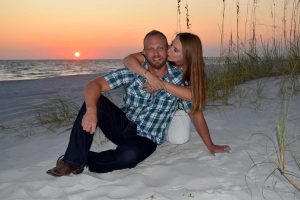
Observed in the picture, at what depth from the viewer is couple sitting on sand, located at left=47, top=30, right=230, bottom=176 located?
2.71m

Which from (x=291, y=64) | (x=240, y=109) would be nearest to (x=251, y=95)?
(x=240, y=109)

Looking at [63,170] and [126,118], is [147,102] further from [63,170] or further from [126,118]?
[63,170]

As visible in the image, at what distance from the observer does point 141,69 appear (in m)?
2.78

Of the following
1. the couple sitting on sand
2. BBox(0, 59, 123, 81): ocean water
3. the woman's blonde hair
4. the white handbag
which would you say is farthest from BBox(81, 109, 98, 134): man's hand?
BBox(0, 59, 123, 81): ocean water

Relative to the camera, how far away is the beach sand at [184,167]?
2328 millimetres

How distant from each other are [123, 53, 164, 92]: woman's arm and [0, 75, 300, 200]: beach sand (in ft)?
1.98

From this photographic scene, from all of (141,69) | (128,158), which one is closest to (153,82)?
(141,69)

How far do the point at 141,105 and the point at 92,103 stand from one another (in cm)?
45

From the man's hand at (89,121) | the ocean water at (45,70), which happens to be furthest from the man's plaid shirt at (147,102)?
the ocean water at (45,70)

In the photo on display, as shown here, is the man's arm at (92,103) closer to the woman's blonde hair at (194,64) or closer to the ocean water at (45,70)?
the woman's blonde hair at (194,64)

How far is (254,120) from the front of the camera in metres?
3.78

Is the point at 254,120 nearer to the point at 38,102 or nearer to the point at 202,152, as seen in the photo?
the point at 202,152

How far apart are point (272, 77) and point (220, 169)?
118 inches

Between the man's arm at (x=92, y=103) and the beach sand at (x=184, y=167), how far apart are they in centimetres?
37
